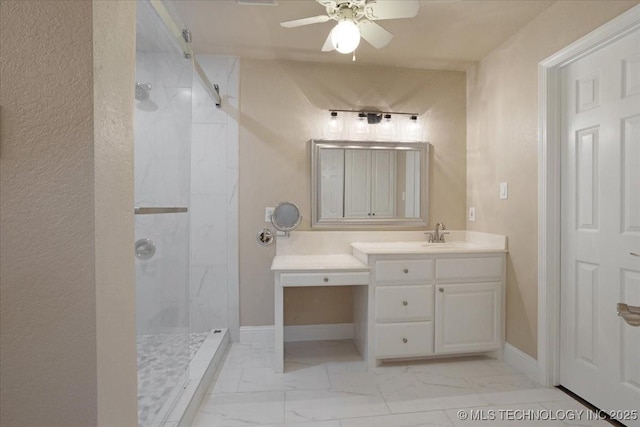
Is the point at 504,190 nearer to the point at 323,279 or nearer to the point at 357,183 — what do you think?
the point at 357,183

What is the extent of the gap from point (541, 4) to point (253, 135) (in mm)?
2179

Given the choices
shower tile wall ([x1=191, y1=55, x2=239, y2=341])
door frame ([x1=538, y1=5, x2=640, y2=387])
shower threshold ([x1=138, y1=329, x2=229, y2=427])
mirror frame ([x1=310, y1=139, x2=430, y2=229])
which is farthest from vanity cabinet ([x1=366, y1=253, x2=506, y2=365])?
shower tile wall ([x1=191, y1=55, x2=239, y2=341])

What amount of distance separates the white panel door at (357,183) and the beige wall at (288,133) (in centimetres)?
35

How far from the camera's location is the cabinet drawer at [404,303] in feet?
7.06

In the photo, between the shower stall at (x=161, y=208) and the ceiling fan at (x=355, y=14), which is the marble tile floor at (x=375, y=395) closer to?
the shower stall at (x=161, y=208)

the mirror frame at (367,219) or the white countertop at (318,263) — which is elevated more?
the mirror frame at (367,219)

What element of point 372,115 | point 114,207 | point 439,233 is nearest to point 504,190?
point 439,233

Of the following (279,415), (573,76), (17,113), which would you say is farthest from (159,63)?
(573,76)

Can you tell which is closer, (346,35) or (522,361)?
(346,35)

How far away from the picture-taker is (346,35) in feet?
5.29

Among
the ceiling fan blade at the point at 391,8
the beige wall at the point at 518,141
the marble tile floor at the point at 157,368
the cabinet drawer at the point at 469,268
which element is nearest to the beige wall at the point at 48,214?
the marble tile floor at the point at 157,368

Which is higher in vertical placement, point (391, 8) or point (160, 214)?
point (391, 8)

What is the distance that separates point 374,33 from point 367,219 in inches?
56.7

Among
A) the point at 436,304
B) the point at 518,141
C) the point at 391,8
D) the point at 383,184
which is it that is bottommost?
the point at 436,304
